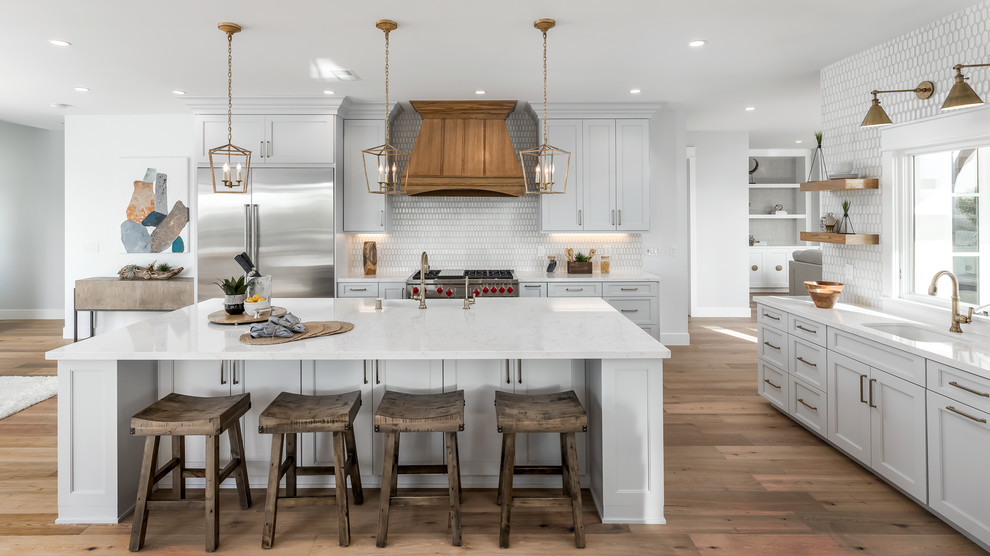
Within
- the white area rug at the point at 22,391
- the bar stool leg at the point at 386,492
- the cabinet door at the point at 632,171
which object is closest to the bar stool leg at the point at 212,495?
the bar stool leg at the point at 386,492

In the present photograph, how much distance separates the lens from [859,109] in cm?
412

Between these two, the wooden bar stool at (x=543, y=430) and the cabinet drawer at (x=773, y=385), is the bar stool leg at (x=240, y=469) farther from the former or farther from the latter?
the cabinet drawer at (x=773, y=385)

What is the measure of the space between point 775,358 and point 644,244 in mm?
2354

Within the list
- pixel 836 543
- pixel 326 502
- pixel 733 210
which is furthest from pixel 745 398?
pixel 733 210

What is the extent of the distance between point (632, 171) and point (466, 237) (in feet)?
6.12

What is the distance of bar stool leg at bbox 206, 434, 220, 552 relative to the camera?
7.74ft

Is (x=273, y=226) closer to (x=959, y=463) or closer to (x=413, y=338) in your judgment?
(x=413, y=338)

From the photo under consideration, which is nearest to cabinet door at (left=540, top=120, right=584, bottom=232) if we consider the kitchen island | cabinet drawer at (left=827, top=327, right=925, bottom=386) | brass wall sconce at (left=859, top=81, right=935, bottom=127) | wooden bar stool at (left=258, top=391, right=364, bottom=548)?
the kitchen island

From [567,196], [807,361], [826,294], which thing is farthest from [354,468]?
[567,196]

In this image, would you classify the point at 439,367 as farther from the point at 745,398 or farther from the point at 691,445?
the point at 745,398

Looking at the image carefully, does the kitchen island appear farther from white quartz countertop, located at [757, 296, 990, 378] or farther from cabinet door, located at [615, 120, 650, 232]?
cabinet door, located at [615, 120, 650, 232]

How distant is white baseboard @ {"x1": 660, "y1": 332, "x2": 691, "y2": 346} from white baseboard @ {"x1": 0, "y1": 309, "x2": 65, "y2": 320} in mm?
8124

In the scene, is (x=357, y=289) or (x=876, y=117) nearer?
(x=876, y=117)

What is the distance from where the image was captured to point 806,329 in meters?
3.70
